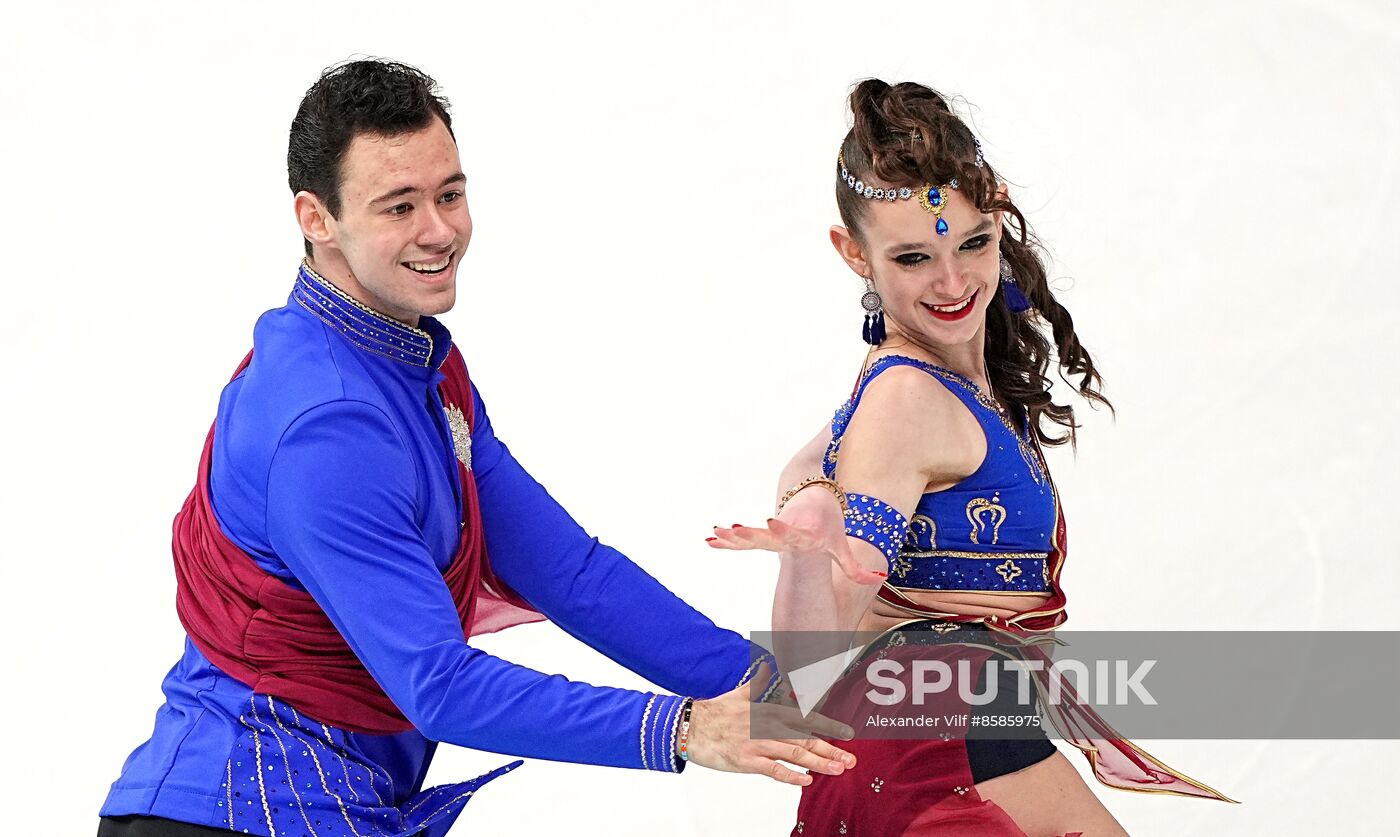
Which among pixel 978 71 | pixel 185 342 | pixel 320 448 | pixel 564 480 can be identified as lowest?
pixel 320 448

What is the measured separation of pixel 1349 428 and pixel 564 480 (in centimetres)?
279

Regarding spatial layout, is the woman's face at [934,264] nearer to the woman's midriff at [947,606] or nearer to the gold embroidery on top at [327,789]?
the woman's midriff at [947,606]

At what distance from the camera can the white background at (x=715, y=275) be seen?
6305mm

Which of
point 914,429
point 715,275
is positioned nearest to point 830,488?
point 914,429

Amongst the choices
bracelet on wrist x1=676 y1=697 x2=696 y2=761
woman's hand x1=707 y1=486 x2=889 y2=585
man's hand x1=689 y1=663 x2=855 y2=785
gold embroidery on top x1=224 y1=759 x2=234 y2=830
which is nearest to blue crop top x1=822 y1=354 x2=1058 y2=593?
woman's hand x1=707 y1=486 x2=889 y2=585

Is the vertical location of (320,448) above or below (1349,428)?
below

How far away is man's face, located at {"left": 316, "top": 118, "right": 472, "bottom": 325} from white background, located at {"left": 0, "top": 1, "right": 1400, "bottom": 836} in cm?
270

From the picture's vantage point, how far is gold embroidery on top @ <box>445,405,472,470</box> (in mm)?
3654

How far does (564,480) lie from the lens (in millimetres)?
6379

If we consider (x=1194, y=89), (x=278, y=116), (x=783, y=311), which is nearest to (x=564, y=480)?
(x=783, y=311)

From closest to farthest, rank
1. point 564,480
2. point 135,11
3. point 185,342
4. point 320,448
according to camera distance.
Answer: point 320,448 → point 564,480 → point 185,342 → point 135,11

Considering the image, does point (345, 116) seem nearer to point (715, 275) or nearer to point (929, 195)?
point (929, 195)

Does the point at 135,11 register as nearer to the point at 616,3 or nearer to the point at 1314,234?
the point at 616,3

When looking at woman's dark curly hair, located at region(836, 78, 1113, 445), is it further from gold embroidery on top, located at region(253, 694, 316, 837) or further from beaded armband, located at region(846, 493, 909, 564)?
gold embroidery on top, located at region(253, 694, 316, 837)
